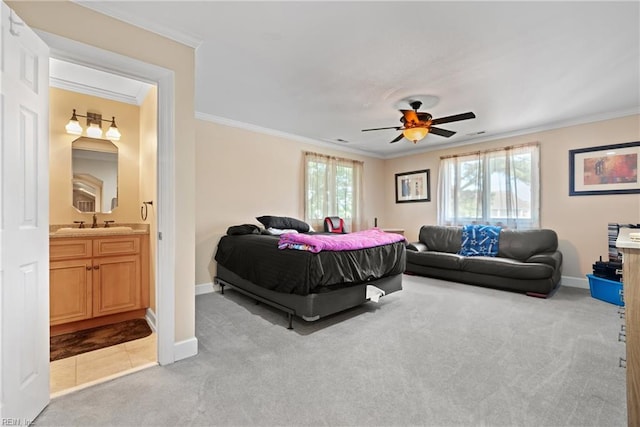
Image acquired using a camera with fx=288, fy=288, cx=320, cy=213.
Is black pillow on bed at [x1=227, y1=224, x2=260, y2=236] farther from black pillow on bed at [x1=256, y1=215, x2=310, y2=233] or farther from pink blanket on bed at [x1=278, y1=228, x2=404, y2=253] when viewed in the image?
pink blanket on bed at [x1=278, y1=228, x2=404, y2=253]

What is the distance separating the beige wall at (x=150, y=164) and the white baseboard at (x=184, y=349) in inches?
35.1

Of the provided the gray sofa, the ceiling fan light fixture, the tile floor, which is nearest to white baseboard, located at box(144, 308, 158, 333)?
the tile floor

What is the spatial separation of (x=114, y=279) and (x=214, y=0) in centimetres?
262

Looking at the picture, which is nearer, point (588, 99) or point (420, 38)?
point (420, 38)

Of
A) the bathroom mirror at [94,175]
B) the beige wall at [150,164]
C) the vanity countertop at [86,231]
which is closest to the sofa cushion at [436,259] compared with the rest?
the beige wall at [150,164]

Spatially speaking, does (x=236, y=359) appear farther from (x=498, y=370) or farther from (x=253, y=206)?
(x=253, y=206)

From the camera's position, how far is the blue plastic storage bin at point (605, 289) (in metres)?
3.39

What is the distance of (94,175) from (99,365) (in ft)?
6.90

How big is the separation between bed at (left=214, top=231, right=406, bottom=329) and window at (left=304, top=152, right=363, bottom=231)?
6.01 feet

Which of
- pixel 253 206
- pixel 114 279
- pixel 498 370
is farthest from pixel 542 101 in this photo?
pixel 114 279

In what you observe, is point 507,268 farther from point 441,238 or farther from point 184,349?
point 184,349

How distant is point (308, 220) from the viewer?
517cm

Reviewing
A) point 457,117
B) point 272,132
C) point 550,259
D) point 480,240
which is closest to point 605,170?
point 550,259

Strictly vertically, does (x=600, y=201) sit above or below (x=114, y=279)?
above
